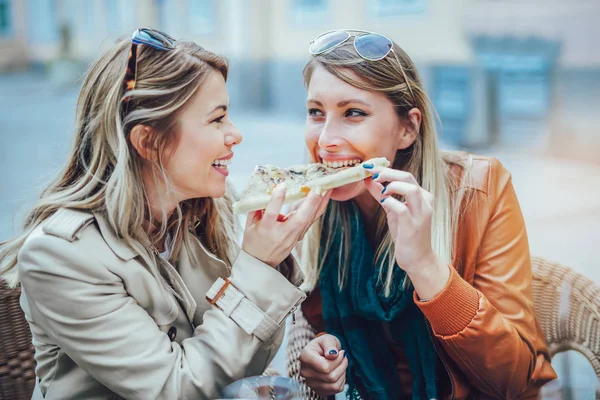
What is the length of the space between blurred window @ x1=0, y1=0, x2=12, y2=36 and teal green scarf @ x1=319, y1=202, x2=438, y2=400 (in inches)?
785

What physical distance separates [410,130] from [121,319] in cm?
121

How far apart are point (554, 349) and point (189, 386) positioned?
1388mm

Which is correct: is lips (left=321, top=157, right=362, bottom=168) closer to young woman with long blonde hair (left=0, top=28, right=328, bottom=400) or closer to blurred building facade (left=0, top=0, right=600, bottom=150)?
young woman with long blonde hair (left=0, top=28, right=328, bottom=400)

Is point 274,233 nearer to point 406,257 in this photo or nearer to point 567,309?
point 406,257

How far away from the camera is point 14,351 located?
2.19m

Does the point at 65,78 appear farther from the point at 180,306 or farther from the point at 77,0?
the point at 180,306

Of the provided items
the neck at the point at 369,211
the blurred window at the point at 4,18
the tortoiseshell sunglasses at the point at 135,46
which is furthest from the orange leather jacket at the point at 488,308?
the blurred window at the point at 4,18

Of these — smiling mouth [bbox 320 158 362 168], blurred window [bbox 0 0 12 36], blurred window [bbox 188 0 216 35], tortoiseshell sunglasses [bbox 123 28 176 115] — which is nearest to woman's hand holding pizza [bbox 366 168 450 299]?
smiling mouth [bbox 320 158 362 168]

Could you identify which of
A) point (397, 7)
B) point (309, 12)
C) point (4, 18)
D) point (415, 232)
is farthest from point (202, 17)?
point (415, 232)

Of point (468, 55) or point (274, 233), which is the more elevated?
point (274, 233)

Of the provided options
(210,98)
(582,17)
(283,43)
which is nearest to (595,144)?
(582,17)

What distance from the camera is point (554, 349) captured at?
2.39 meters

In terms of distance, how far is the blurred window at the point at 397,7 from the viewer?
398 inches

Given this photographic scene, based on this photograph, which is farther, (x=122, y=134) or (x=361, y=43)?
(x=361, y=43)
